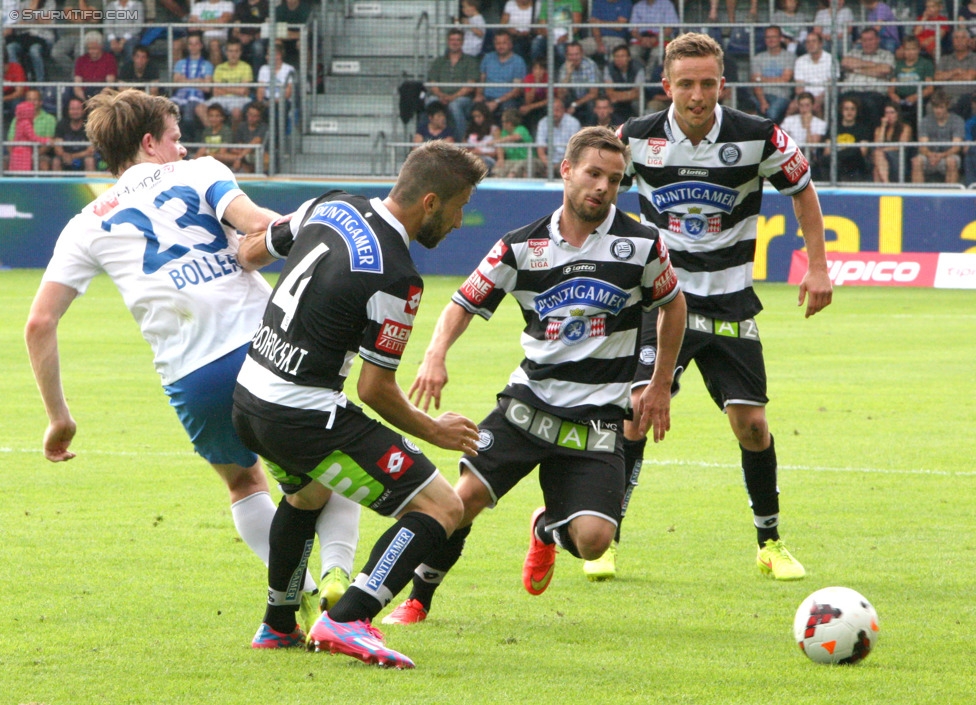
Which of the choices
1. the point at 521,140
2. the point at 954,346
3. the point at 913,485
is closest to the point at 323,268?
the point at 913,485

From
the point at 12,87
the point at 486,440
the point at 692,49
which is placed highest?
the point at 12,87

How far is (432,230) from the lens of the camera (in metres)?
4.26

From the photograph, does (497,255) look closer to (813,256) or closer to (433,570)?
(433,570)

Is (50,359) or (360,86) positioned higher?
(360,86)

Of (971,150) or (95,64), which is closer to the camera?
(971,150)

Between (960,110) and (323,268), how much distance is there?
1695 centimetres

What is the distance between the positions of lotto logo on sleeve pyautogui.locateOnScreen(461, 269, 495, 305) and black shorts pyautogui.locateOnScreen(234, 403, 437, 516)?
0.95 meters

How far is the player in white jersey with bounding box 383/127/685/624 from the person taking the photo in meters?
5.06

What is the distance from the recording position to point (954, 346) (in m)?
13.0

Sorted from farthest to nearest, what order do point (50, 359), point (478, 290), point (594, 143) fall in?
point (478, 290) < point (594, 143) < point (50, 359)

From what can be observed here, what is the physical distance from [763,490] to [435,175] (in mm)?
2409

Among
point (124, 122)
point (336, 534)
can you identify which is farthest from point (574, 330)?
point (124, 122)

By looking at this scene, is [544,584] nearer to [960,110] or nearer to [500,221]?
[500,221]

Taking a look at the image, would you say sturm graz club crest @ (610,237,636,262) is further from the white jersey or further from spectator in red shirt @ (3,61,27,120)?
spectator in red shirt @ (3,61,27,120)
